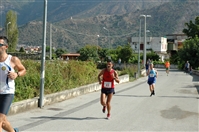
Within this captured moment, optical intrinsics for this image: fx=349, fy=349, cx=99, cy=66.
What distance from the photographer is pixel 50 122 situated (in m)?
8.84

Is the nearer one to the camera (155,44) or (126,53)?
(126,53)

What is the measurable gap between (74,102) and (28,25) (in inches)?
4674

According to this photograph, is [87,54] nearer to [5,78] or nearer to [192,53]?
[192,53]

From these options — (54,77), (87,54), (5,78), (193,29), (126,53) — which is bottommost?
(54,77)

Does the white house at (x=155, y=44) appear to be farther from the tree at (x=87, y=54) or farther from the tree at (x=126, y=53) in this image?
the tree at (x=87, y=54)

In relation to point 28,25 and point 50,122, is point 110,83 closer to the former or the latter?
point 50,122

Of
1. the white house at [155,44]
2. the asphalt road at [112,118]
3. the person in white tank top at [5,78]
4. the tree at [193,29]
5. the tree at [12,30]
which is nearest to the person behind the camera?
the person in white tank top at [5,78]

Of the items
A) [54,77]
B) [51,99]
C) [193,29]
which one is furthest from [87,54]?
[51,99]

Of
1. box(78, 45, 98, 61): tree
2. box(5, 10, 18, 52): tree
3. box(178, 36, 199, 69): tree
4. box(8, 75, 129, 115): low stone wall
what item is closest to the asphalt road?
box(8, 75, 129, 115): low stone wall

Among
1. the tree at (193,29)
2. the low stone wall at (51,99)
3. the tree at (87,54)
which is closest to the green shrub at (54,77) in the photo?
the low stone wall at (51,99)

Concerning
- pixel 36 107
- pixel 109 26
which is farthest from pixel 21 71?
pixel 109 26

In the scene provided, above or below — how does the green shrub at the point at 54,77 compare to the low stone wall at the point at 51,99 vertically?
above

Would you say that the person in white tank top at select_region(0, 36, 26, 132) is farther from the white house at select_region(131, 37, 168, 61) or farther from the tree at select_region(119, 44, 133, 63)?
the white house at select_region(131, 37, 168, 61)

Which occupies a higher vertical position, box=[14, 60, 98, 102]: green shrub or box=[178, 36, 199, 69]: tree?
box=[178, 36, 199, 69]: tree
